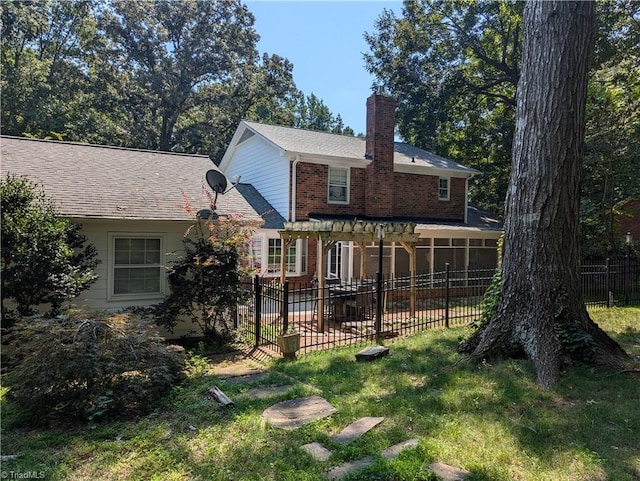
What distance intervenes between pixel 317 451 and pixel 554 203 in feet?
14.9

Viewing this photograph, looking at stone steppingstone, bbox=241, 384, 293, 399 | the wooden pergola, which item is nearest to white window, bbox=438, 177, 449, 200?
the wooden pergola

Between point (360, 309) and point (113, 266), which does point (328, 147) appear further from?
point (113, 266)

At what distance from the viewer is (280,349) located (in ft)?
A: 24.4

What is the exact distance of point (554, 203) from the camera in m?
5.53

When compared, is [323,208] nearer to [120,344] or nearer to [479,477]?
[120,344]

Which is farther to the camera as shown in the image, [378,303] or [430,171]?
[430,171]

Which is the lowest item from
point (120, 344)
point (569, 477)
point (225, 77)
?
point (569, 477)

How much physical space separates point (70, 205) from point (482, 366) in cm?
800

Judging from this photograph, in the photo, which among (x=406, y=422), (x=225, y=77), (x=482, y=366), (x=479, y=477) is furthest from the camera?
(x=225, y=77)

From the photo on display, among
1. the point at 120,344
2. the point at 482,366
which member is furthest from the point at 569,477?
the point at 120,344

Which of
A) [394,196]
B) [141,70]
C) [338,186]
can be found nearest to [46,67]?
[141,70]

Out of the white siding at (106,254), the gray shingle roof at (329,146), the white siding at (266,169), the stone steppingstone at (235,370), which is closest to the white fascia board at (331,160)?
the gray shingle roof at (329,146)

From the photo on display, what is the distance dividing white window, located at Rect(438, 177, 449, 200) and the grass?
13.1 m

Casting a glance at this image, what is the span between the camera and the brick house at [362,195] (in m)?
14.5
